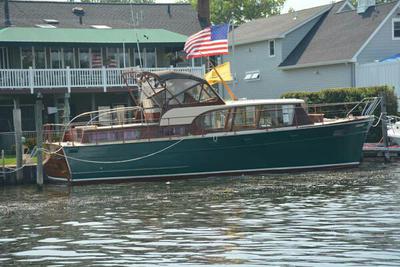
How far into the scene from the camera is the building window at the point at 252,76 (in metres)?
52.4

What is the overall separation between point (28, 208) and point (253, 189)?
6.98 meters

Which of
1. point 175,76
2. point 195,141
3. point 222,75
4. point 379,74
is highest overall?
point 379,74

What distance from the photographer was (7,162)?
30812 millimetres

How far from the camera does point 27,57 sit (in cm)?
4125

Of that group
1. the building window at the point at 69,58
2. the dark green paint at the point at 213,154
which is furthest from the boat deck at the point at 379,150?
the building window at the point at 69,58

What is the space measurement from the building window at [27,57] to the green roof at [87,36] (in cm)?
129

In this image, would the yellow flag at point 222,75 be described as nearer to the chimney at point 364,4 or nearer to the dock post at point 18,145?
the dock post at point 18,145

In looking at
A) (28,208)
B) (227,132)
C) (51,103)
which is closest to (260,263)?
(28,208)

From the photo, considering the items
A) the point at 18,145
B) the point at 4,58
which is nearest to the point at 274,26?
the point at 4,58

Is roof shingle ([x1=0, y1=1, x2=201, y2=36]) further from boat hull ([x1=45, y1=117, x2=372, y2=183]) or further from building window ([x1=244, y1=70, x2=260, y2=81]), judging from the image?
boat hull ([x1=45, y1=117, x2=372, y2=183])

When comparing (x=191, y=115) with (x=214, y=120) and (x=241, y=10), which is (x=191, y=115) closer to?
(x=214, y=120)

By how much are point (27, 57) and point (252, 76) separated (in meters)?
17.4

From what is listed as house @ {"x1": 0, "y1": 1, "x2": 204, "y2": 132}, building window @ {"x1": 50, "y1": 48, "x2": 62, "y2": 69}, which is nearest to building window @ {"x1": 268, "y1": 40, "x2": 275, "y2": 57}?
house @ {"x1": 0, "y1": 1, "x2": 204, "y2": 132}

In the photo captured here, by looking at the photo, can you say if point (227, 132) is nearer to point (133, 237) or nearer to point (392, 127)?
point (392, 127)
